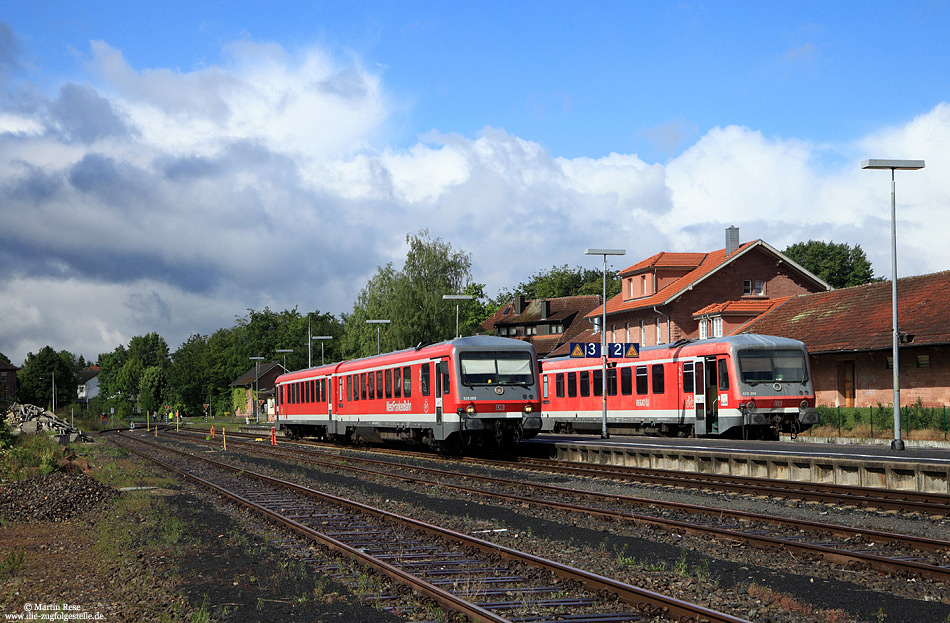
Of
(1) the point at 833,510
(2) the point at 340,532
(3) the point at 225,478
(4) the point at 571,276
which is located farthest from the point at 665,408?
(4) the point at 571,276

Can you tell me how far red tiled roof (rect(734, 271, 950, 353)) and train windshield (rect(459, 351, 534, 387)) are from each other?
15.5 m

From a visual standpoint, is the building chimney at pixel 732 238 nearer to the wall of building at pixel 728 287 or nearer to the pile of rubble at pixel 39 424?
the wall of building at pixel 728 287

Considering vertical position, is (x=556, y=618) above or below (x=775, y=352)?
below

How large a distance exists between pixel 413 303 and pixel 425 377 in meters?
39.6

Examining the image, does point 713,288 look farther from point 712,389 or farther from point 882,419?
point 712,389

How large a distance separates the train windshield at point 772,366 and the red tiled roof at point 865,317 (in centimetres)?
693

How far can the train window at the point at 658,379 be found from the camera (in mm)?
32469

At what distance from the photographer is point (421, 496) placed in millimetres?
17375

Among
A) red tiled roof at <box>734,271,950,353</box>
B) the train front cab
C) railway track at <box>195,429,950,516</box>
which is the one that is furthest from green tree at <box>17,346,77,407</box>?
railway track at <box>195,429,950,516</box>

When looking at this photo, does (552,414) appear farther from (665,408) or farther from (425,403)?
(425,403)

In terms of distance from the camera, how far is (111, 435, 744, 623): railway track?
7785 millimetres

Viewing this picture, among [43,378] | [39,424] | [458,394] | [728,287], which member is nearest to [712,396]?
[458,394]

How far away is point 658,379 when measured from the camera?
107 feet

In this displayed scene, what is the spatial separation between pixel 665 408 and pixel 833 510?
59.3ft
